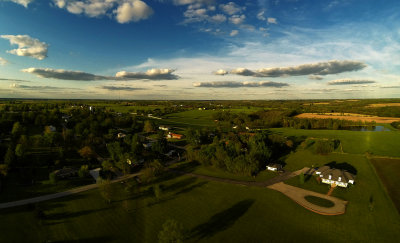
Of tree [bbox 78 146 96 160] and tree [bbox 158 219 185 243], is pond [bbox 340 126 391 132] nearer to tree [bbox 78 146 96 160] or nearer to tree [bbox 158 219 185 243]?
tree [bbox 158 219 185 243]

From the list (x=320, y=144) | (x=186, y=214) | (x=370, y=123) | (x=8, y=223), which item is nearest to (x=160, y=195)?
(x=186, y=214)

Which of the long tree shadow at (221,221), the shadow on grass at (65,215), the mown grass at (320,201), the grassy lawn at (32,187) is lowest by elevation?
the long tree shadow at (221,221)

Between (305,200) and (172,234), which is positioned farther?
(305,200)

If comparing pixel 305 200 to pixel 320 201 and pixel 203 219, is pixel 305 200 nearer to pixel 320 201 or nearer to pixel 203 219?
pixel 320 201

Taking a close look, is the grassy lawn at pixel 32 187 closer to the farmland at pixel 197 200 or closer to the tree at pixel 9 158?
the farmland at pixel 197 200

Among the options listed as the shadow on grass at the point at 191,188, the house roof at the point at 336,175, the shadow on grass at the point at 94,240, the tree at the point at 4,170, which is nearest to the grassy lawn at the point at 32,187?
the tree at the point at 4,170

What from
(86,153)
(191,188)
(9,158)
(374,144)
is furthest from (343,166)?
(9,158)
